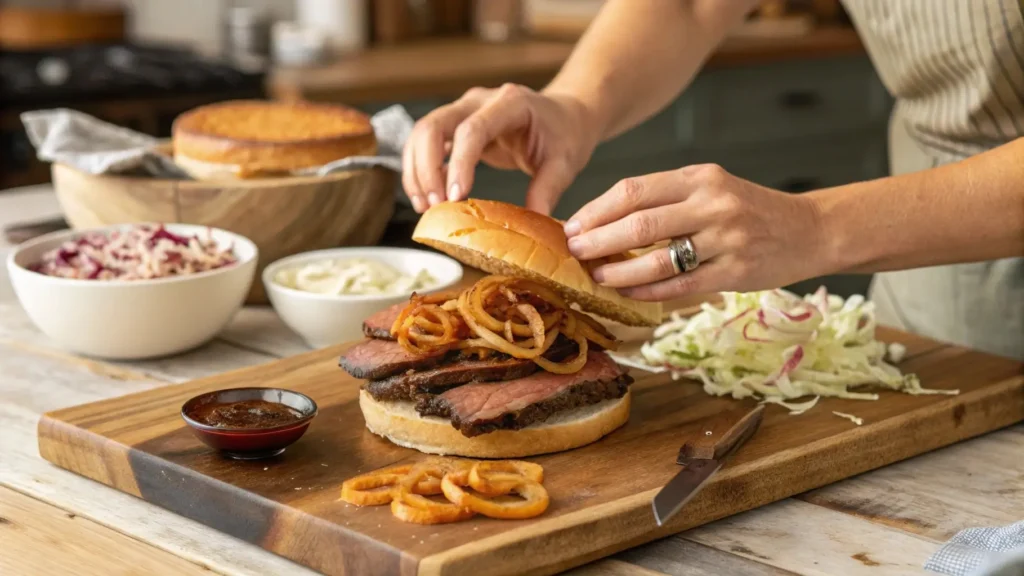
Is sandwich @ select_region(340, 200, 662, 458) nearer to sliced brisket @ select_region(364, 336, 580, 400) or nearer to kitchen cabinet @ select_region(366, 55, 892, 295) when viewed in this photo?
sliced brisket @ select_region(364, 336, 580, 400)

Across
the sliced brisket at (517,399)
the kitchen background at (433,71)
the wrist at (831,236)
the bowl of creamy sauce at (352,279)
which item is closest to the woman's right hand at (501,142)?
the bowl of creamy sauce at (352,279)

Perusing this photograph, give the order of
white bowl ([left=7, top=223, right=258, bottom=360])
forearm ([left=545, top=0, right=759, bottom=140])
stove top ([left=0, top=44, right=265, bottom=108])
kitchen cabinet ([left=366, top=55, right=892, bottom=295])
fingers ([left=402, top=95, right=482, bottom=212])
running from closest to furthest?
white bowl ([left=7, top=223, right=258, bottom=360]) → fingers ([left=402, top=95, right=482, bottom=212]) → forearm ([left=545, top=0, right=759, bottom=140]) → stove top ([left=0, top=44, right=265, bottom=108]) → kitchen cabinet ([left=366, top=55, right=892, bottom=295])

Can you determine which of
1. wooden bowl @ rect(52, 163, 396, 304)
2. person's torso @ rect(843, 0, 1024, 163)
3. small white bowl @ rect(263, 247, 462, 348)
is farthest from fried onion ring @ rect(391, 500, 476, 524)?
person's torso @ rect(843, 0, 1024, 163)

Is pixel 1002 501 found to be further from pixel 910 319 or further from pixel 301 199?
pixel 301 199

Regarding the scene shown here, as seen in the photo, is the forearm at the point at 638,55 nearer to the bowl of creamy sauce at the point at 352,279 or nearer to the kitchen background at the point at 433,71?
the bowl of creamy sauce at the point at 352,279

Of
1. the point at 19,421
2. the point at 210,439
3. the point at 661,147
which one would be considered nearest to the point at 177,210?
the point at 19,421

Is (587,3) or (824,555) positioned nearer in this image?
(824,555)

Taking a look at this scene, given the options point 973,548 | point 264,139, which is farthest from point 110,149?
point 973,548
